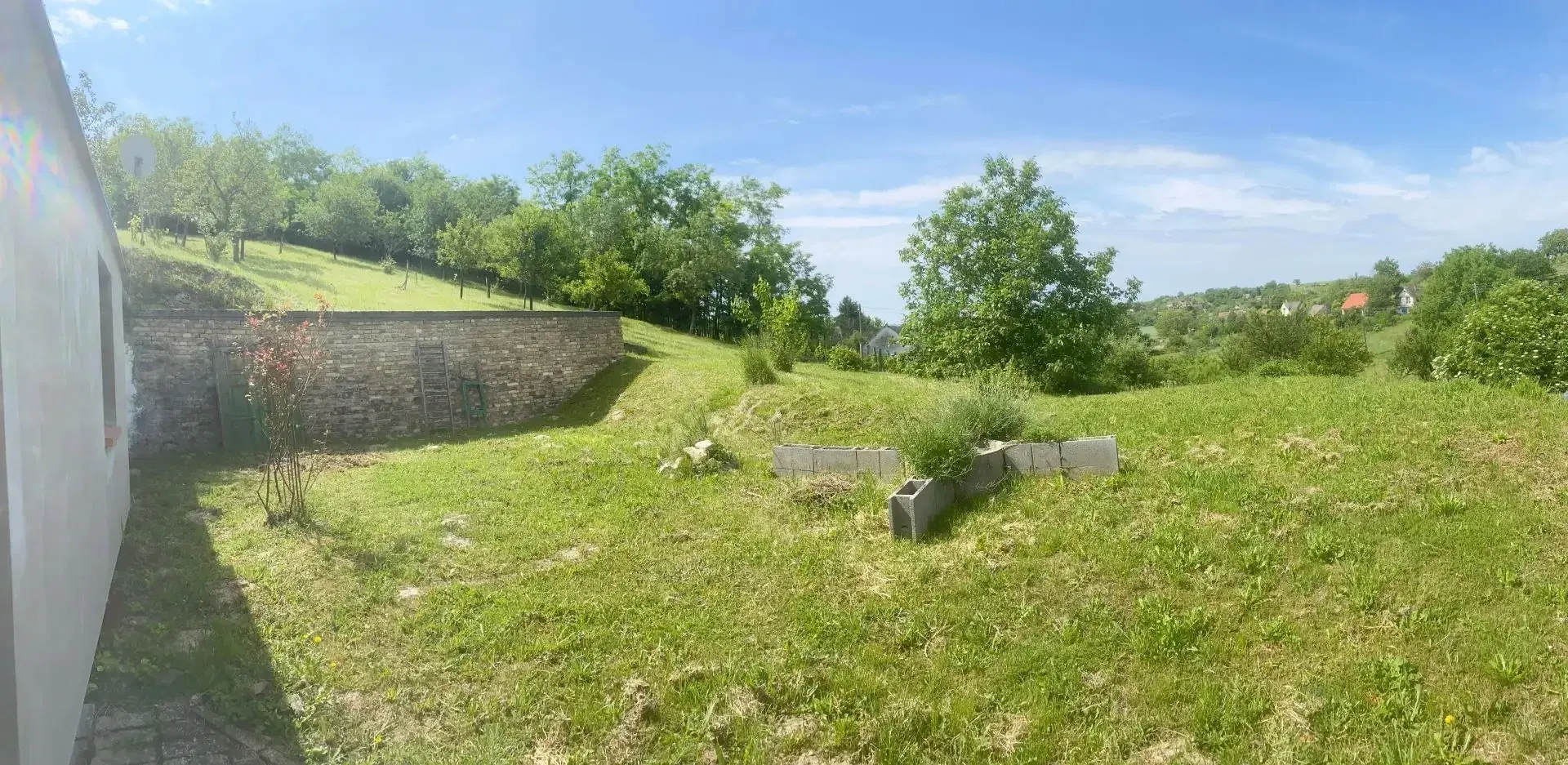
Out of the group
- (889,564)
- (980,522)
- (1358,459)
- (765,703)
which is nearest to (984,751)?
(765,703)

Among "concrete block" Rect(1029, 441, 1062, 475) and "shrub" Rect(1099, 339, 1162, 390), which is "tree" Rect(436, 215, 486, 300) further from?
"concrete block" Rect(1029, 441, 1062, 475)

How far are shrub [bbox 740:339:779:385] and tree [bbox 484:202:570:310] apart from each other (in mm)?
14596

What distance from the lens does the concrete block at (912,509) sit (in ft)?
21.0

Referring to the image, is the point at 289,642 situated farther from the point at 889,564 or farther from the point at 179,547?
the point at 889,564

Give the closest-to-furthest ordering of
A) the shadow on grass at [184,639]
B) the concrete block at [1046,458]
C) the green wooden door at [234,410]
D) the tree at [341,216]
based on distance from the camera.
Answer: the shadow on grass at [184,639]
the concrete block at [1046,458]
the green wooden door at [234,410]
the tree at [341,216]

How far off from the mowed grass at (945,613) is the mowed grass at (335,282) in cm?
1519

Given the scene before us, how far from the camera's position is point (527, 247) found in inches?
A: 1012

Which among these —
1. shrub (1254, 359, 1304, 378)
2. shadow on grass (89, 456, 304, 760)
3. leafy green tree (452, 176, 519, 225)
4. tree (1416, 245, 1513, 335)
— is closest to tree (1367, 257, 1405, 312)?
tree (1416, 245, 1513, 335)

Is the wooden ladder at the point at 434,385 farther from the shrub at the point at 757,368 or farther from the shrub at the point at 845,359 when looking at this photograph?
the shrub at the point at 845,359

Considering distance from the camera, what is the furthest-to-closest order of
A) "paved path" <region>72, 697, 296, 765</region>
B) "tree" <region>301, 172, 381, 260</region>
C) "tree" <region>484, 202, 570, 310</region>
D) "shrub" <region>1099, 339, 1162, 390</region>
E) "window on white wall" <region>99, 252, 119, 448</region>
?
"tree" <region>301, 172, 381, 260</region> → "shrub" <region>1099, 339, 1162, 390</region> → "tree" <region>484, 202, 570, 310</region> → "window on white wall" <region>99, 252, 119, 448</region> → "paved path" <region>72, 697, 296, 765</region>

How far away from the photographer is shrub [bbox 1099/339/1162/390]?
1050 inches

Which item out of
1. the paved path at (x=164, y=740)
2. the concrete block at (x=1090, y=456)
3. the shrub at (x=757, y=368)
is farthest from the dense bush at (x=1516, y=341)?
the paved path at (x=164, y=740)

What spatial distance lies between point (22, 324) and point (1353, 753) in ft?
19.2

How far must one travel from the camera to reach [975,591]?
5.45 m
